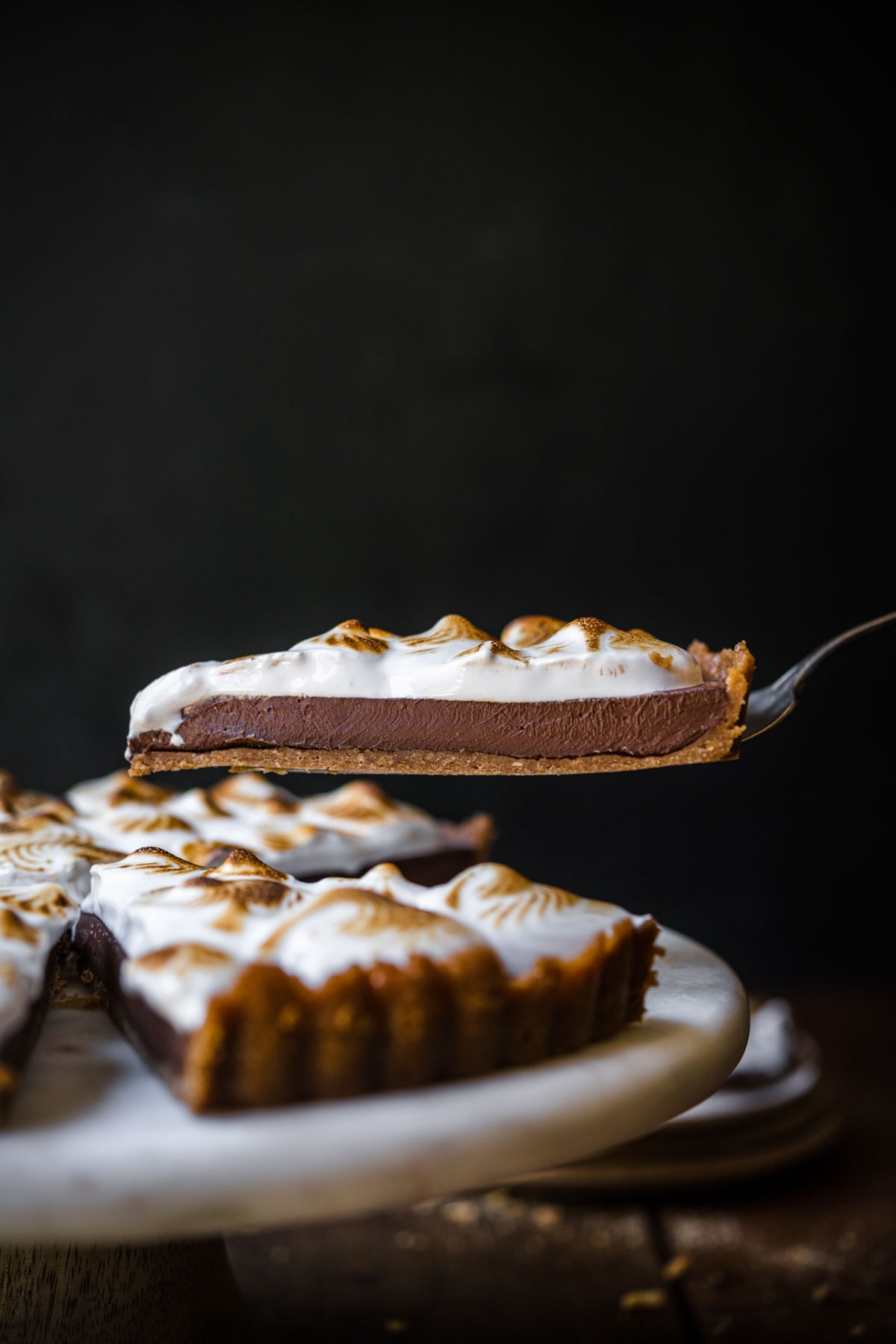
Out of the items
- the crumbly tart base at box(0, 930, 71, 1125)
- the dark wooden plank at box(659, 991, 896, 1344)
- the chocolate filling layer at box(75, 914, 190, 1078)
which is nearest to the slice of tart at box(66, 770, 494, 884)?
the chocolate filling layer at box(75, 914, 190, 1078)

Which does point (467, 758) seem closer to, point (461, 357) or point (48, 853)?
point (48, 853)

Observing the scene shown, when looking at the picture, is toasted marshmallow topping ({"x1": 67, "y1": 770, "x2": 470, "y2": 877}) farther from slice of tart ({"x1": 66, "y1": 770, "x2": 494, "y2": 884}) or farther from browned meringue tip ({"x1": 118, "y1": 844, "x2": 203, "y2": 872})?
browned meringue tip ({"x1": 118, "y1": 844, "x2": 203, "y2": 872})

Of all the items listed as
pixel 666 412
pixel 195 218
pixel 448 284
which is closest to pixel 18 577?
pixel 195 218

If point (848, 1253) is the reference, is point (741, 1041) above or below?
above

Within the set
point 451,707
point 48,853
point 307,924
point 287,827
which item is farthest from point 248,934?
point 287,827

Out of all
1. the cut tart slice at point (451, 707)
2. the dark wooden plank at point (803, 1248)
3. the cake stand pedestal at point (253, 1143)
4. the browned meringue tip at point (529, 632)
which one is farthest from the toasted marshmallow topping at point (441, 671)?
the dark wooden plank at point (803, 1248)

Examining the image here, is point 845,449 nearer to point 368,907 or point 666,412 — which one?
point 666,412
